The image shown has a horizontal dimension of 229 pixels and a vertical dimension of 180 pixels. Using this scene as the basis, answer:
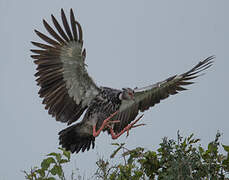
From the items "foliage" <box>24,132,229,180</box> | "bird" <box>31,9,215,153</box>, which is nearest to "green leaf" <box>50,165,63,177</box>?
"foliage" <box>24,132,229,180</box>

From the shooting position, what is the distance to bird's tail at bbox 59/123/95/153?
559 centimetres

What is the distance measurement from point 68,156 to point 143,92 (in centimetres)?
288

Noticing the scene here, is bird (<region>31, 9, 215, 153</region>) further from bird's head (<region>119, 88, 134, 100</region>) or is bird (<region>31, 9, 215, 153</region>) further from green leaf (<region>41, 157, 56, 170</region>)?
green leaf (<region>41, 157, 56, 170</region>)

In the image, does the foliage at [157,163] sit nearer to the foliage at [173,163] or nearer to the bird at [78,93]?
the foliage at [173,163]

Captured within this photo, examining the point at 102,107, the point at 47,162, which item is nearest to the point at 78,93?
the point at 102,107

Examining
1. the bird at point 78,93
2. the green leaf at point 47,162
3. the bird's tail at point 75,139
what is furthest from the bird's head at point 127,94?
the green leaf at point 47,162

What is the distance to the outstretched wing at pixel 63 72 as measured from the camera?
5.12 meters

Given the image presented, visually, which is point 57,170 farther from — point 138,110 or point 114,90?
point 138,110

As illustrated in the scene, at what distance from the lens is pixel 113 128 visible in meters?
6.06

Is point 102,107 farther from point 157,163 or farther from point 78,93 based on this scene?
point 157,163

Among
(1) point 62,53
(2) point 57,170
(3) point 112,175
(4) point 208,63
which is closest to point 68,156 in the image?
(2) point 57,170

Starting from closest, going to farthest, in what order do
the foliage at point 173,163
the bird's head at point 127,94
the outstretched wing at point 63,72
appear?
the foliage at point 173,163 → the outstretched wing at point 63,72 → the bird's head at point 127,94

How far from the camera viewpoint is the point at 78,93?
553cm

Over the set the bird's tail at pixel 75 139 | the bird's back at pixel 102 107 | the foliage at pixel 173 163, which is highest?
the bird's back at pixel 102 107
